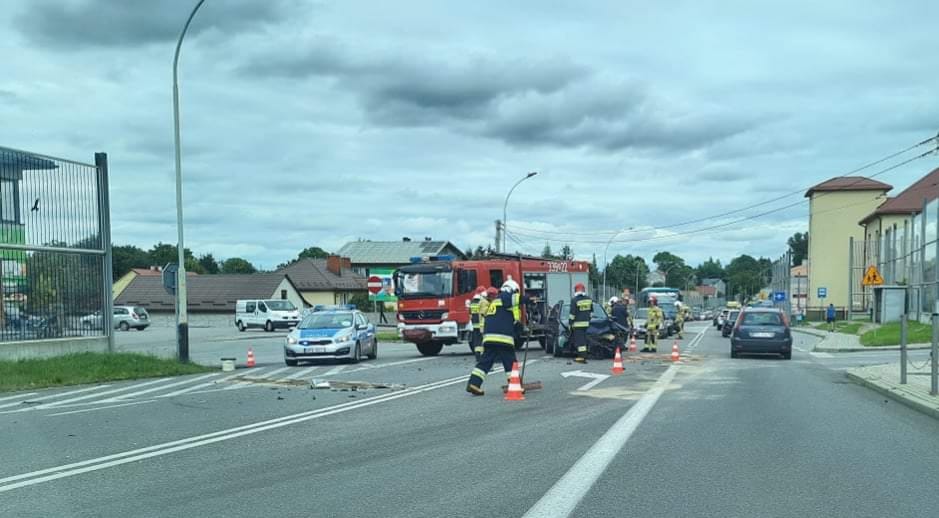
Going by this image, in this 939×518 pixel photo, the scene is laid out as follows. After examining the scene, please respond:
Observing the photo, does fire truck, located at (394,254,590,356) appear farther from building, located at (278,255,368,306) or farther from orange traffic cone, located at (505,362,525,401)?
building, located at (278,255,368,306)

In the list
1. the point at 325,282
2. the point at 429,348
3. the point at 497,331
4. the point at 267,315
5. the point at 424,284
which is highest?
the point at 424,284

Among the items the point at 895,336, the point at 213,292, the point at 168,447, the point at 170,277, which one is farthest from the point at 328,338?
the point at 213,292

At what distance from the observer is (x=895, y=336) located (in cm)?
3331

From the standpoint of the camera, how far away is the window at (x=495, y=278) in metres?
26.0

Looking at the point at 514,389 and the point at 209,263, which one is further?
the point at 209,263

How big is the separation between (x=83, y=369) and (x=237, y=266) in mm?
121711

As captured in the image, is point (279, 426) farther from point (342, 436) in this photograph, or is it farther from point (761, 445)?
→ point (761, 445)

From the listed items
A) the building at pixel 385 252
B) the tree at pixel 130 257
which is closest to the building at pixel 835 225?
the building at pixel 385 252

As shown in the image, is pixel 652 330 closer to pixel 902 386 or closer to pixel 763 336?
pixel 763 336

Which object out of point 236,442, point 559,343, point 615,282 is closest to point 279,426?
point 236,442

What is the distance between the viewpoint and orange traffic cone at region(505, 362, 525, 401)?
13391 millimetres

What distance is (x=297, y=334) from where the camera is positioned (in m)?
22.1

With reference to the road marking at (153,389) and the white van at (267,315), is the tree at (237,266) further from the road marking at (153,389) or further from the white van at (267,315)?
the road marking at (153,389)

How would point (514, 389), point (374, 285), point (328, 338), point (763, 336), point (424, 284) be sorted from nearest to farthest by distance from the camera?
point (514, 389), point (328, 338), point (763, 336), point (424, 284), point (374, 285)
